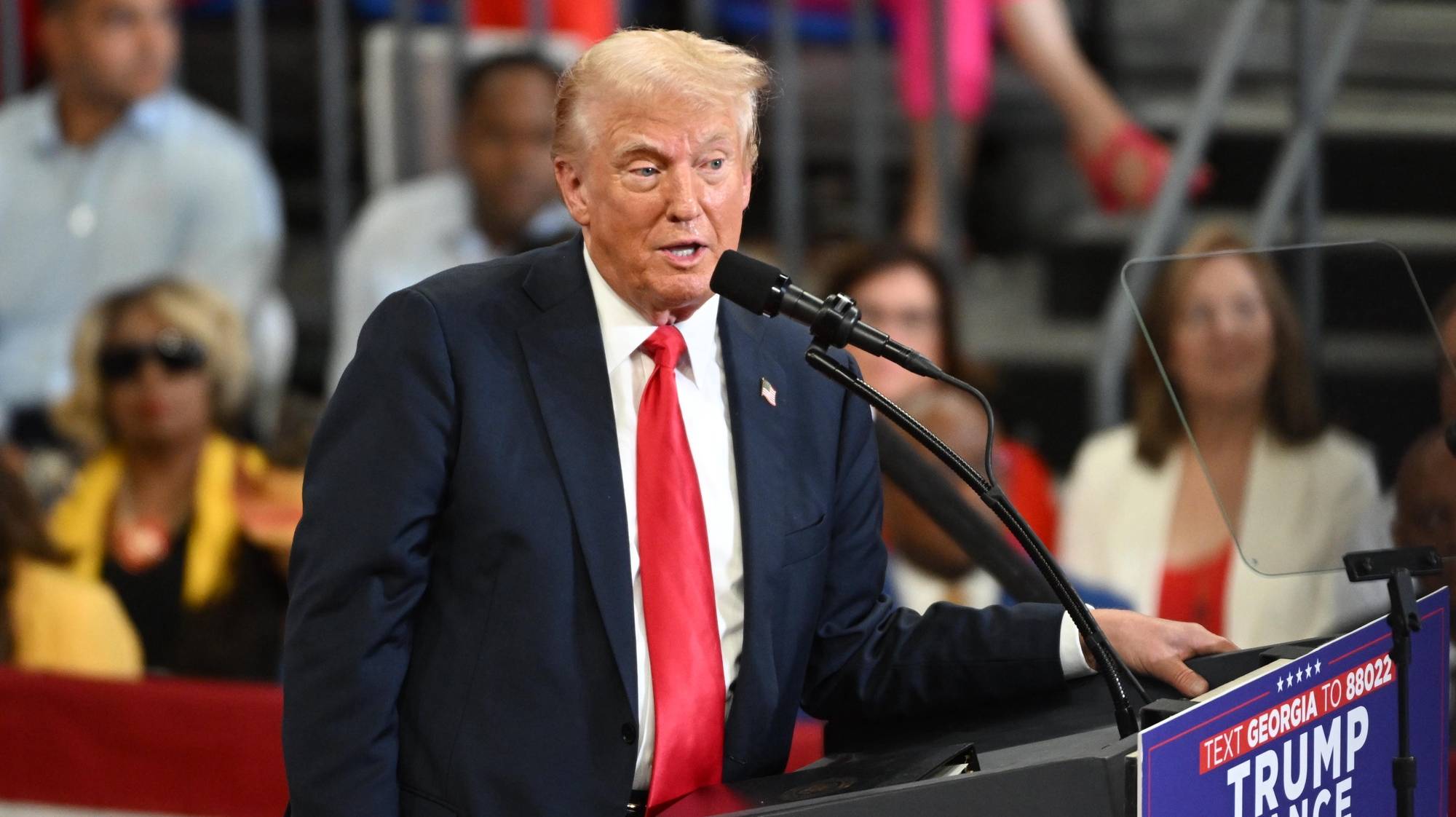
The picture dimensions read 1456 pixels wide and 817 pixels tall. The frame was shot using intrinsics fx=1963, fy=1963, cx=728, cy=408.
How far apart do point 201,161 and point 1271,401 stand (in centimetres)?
306

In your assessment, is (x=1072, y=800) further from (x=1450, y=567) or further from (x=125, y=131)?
(x=125, y=131)

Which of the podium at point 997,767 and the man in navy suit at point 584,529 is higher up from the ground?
the man in navy suit at point 584,529

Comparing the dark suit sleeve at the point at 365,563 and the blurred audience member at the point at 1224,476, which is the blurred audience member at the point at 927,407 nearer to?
the blurred audience member at the point at 1224,476

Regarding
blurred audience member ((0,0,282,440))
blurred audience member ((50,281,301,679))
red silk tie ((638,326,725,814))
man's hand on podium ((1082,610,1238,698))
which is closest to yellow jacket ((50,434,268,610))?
blurred audience member ((50,281,301,679))

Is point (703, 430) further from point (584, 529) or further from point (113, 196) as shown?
point (113, 196)

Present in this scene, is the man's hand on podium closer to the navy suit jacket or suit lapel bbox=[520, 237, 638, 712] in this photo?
the navy suit jacket

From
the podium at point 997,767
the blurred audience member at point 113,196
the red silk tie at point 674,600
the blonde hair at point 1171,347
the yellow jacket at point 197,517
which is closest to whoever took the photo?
the podium at point 997,767

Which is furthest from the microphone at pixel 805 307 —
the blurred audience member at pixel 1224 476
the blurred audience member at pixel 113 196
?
the blurred audience member at pixel 113 196

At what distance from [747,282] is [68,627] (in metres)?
2.69

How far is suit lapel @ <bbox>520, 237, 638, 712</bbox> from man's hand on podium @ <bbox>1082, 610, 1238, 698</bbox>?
18.8 inches

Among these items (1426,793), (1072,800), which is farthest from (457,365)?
(1426,793)

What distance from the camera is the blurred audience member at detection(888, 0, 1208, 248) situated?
15.6 ft

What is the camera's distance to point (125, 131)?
4.81 metres

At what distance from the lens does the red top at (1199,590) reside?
11.8ft
